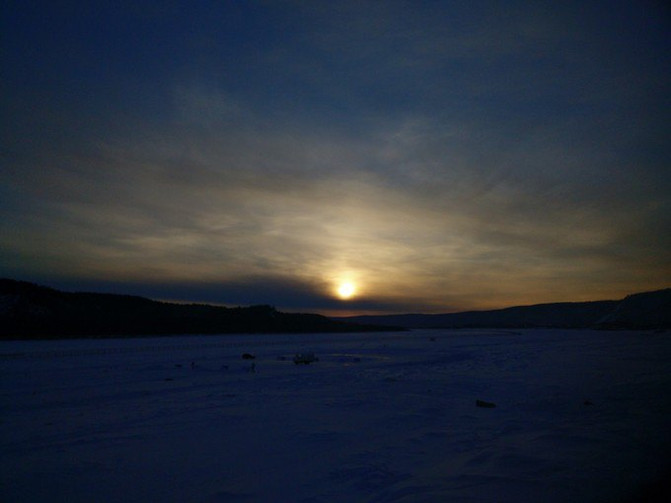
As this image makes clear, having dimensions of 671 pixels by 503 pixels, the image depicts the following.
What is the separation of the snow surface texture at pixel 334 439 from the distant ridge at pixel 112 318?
5431 centimetres

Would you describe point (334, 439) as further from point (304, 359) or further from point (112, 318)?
point (112, 318)

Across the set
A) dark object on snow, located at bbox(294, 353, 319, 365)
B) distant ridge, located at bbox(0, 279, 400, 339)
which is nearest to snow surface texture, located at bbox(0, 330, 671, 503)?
dark object on snow, located at bbox(294, 353, 319, 365)

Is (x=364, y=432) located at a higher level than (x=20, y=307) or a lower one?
lower

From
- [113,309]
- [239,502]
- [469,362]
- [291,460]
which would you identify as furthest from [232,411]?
[113,309]

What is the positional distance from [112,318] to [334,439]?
89395 millimetres

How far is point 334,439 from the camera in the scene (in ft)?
37.3

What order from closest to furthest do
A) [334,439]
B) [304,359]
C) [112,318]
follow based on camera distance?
[334,439] < [304,359] < [112,318]

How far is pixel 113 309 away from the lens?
311 ft

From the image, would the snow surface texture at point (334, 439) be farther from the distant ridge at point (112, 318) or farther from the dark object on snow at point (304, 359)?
the distant ridge at point (112, 318)

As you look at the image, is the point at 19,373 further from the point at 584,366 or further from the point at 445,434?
the point at 584,366

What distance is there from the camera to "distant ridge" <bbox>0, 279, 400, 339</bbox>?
67.9 metres

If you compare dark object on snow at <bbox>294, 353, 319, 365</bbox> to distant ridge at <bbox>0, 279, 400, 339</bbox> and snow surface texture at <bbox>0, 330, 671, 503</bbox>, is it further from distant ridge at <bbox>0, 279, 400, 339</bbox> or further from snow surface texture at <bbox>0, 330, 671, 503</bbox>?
distant ridge at <bbox>0, 279, 400, 339</bbox>

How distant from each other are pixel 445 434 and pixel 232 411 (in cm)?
769

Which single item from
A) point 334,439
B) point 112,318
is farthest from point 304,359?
point 112,318
